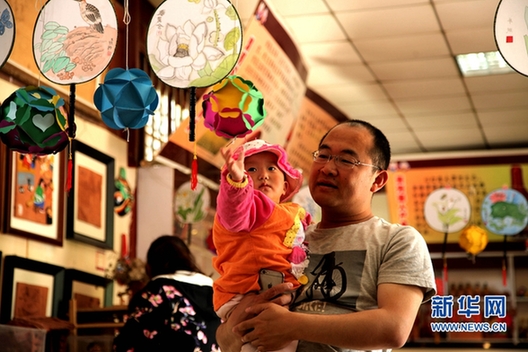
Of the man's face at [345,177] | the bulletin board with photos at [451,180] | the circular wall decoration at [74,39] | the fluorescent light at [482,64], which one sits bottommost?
the man's face at [345,177]

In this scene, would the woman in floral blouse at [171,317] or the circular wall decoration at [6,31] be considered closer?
the circular wall decoration at [6,31]

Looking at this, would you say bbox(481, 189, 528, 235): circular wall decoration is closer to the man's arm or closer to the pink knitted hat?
the pink knitted hat

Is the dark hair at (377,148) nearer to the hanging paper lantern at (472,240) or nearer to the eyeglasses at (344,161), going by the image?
the eyeglasses at (344,161)

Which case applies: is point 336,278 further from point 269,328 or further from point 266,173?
point 266,173

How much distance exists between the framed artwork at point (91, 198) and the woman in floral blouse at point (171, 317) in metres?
1.10

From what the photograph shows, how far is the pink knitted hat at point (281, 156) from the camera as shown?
6.88ft

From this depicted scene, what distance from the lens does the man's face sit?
5.80ft

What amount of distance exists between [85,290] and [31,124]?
236 cm

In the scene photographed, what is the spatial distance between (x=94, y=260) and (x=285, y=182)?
112 inches

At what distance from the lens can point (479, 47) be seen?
617 cm

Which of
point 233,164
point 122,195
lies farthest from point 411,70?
point 233,164

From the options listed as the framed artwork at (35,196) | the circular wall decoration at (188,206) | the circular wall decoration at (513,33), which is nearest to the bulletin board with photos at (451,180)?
the circular wall decoration at (188,206)

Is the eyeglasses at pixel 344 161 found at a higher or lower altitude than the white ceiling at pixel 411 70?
lower

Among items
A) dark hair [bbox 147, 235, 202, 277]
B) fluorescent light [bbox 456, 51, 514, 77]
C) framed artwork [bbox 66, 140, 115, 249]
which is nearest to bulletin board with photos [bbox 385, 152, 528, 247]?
fluorescent light [bbox 456, 51, 514, 77]
